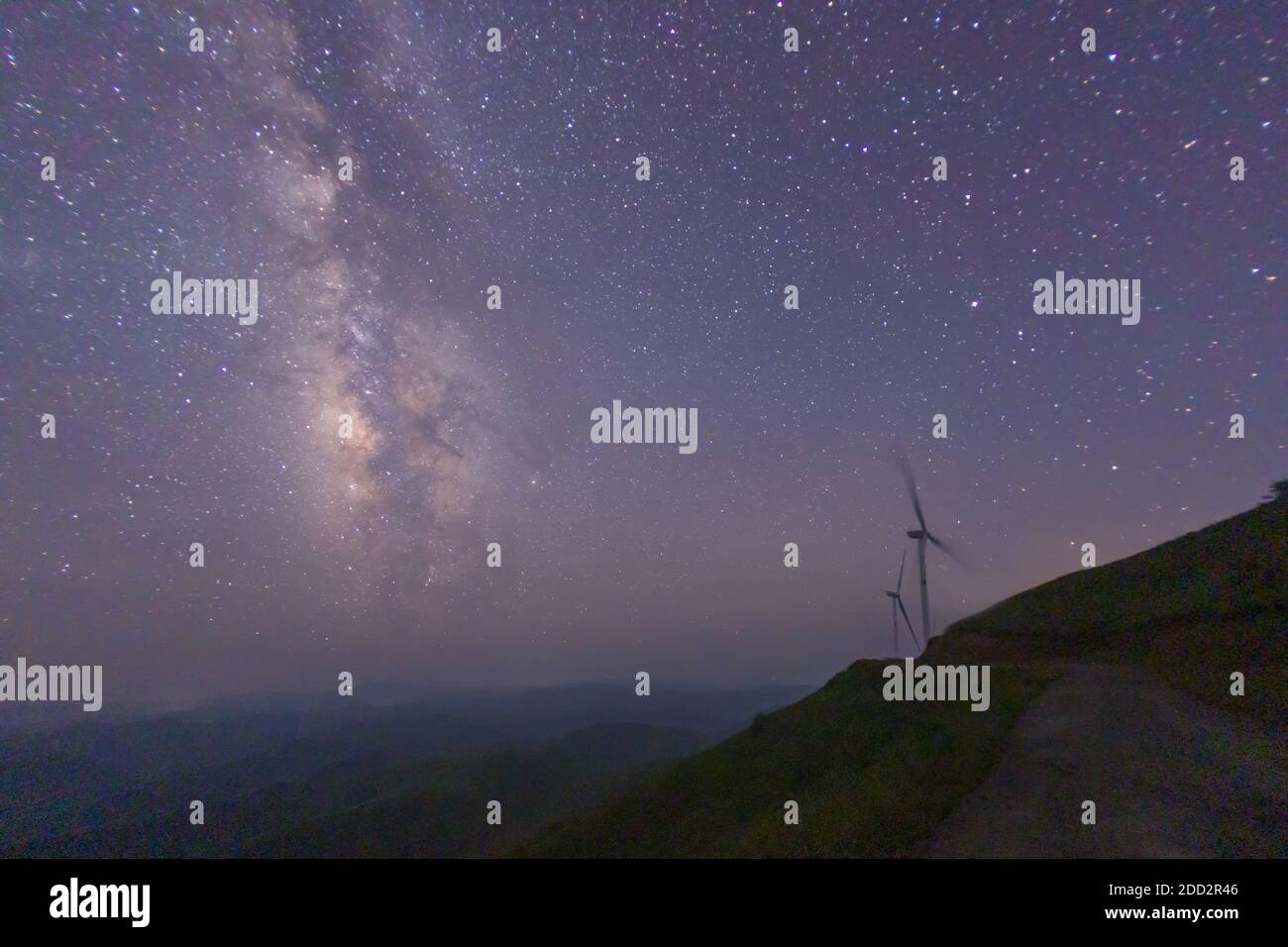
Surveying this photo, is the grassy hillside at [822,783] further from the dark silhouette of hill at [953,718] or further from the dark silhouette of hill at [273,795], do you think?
the dark silhouette of hill at [273,795]

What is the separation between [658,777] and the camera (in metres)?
41.7

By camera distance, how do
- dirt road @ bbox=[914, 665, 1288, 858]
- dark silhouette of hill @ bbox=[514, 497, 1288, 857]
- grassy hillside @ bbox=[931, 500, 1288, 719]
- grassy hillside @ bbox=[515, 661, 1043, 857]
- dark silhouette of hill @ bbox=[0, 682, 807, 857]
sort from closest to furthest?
1. dirt road @ bbox=[914, 665, 1288, 858]
2. grassy hillside @ bbox=[515, 661, 1043, 857]
3. dark silhouette of hill @ bbox=[514, 497, 1288, 857]
4. grassy hillside @ bbox=[931, 500, 1288, 719]
5. dark silhouette of hill @ bbox=[0, 682, 807, 857]

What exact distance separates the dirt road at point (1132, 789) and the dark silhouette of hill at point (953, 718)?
308mm

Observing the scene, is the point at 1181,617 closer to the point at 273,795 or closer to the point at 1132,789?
the point at 1132,789

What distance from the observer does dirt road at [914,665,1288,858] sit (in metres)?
13.6

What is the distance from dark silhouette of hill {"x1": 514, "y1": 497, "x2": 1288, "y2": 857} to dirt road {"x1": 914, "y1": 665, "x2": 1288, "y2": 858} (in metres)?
0.31

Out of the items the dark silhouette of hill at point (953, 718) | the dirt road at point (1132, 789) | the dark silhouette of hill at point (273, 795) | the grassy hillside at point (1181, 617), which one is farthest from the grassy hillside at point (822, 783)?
the dark silhouette of hill at point (273, 795)

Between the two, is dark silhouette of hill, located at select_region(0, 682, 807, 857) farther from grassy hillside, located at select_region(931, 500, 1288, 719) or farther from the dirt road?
the dirt road

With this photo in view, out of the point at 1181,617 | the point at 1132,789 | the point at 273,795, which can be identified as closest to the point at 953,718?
the point at 1132,789

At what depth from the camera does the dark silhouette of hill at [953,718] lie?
19516mm

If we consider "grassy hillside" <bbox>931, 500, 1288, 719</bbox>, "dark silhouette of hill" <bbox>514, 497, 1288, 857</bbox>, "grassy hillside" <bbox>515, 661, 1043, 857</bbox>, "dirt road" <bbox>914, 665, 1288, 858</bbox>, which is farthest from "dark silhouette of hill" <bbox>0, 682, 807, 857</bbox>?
"dirt road" <bbox>914, 665, 1288, 858</bbox>
